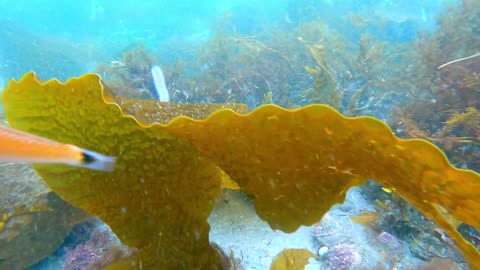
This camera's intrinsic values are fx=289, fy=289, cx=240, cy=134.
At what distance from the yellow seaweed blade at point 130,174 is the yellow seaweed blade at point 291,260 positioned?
3.06 feet

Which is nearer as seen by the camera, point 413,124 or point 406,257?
point 406,257

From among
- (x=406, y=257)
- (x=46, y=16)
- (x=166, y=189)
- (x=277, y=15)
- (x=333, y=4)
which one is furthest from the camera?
(x=46, y=16)

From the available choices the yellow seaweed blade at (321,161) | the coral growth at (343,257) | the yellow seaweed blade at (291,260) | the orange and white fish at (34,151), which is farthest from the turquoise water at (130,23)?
the orange and white fish at (34,151)

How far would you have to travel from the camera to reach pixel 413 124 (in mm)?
4648

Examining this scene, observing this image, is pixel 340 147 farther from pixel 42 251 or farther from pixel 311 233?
pixel 42 251

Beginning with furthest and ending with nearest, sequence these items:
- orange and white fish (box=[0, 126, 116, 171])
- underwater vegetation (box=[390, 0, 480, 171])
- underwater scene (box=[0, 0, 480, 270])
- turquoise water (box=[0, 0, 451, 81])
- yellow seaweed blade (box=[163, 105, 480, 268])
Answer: turquoise water (box=[0, 0, 451, 81]) < underwater vegetation (box=[390, 0, 480, 171]) < underwater scene (box=[0, 0, 480, 270]) < yellow seaweed blade (box=[163, 105, 480, 268]) < orange and white fish (box=[0, 126, 116, 171])

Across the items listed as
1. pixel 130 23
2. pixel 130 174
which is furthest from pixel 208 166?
pixel 130 23

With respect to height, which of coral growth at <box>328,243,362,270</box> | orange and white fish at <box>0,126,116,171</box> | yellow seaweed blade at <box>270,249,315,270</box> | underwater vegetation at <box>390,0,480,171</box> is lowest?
coral growth at <box>328,243,362,270</box>

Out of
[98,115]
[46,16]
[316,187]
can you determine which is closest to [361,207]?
[316,187]

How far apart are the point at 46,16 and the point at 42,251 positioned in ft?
143

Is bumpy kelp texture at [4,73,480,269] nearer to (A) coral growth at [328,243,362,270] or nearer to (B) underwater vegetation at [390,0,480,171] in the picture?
(A) coral growth at [328,243,362,270]

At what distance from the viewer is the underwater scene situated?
1.20m

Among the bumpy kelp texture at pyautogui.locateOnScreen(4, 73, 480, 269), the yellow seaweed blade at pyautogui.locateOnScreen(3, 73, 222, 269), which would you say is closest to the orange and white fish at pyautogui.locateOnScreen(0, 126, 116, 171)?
the bumpy kelp texture at pyautogui.locateOnScreen(4, 73, 480, 269)

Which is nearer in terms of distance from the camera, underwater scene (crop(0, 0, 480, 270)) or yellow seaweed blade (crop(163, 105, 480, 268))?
yellow seaweed blade (crop(163, 105, 480, 268))
